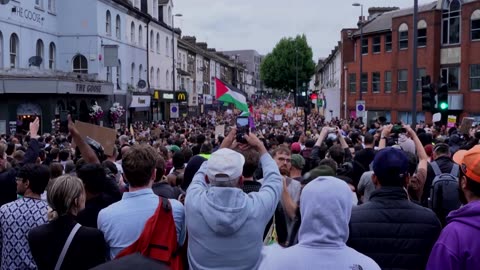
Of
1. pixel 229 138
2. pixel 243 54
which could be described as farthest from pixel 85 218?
pixel 243 54

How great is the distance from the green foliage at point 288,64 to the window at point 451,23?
176 feet

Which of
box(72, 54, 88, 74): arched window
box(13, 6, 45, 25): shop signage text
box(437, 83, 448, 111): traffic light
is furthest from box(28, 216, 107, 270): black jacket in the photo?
box(72, 54, 88, 74): arched window

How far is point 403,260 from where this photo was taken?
4070 mm

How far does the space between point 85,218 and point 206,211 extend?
145cm

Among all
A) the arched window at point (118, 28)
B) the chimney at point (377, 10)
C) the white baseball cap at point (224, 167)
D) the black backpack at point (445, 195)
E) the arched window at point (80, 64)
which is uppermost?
the chimney at point (377, 10)

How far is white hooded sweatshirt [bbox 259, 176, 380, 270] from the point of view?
3.16m

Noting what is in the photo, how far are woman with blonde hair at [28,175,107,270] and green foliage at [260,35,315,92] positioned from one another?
90.0 meters

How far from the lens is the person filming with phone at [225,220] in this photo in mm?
3908

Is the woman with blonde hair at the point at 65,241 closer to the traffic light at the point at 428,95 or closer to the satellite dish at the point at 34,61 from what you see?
the traffic light at the point at 428,95

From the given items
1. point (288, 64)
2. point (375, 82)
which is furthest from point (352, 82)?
point (288, 64)

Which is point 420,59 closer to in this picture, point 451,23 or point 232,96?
point 451,23

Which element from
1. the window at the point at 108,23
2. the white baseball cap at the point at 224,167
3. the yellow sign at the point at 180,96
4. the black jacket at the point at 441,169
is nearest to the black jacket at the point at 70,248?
the white baseball cap at the point at 224,167

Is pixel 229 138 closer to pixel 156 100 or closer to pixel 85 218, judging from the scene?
pixel 85 218

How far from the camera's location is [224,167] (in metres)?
3.94
